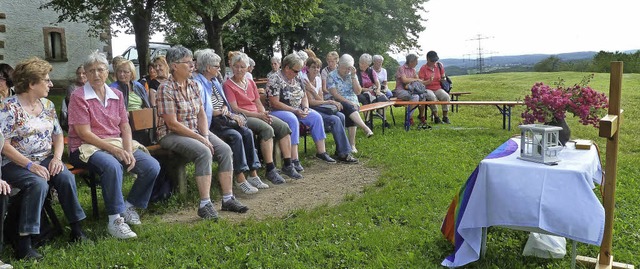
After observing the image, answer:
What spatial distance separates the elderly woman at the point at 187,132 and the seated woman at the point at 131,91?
655 millimetres

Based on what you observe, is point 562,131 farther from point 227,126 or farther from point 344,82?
point 344,82

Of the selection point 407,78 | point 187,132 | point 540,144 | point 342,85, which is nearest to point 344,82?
point 342,85

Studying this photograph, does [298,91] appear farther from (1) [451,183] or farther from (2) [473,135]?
(2) [473,135]

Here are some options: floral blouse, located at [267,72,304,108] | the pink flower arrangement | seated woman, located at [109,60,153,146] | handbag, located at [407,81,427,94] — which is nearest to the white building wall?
handbag, located at [407,81,427,94]

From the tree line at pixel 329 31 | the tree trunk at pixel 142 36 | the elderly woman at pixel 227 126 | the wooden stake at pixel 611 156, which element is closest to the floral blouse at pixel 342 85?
the elderly woman at pixel 227 126

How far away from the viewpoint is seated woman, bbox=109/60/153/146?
5.40 meters

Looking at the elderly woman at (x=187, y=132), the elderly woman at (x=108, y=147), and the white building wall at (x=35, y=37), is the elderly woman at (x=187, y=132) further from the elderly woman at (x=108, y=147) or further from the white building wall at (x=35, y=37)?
the white building wall at (x=35, y=37)

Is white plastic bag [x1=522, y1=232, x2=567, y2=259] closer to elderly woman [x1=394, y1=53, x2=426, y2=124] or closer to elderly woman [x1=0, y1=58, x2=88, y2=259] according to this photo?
elderly woman [x1=0, y1=58, x2=88, y2=259]

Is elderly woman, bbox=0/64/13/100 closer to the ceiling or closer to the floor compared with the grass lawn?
closer to the ceiling

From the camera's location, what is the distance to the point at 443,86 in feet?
34.2

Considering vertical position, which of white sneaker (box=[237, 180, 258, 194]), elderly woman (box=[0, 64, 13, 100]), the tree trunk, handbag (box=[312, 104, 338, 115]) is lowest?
white sneaker (box=[237, 180, 258, 194])

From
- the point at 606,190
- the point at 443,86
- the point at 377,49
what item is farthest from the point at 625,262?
the point at 377,49

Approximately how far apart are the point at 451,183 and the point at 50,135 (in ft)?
11.8

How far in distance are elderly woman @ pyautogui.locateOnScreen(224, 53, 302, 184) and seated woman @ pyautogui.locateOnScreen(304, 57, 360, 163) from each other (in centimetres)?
98
